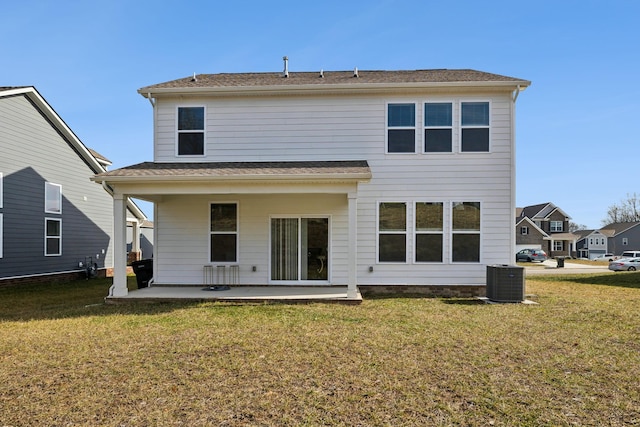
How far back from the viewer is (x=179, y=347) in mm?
5410

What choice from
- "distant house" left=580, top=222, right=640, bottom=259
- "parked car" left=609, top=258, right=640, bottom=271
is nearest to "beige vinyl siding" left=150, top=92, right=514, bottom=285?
"parked car" left=609, top=258, right=640, bottom=271

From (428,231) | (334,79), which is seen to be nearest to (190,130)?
(334,79)

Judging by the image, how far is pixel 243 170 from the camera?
900cm

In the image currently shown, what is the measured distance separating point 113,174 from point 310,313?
567 centimetres

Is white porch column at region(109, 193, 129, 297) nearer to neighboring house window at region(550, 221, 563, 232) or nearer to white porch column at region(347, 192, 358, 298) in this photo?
white porch column at region(347, 192, 358, 298)

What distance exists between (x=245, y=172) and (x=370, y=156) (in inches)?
139

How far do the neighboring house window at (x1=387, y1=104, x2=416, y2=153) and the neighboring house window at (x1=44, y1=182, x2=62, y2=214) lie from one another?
12.9 meters

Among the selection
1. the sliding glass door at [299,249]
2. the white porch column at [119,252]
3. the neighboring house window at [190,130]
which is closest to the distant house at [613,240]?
the sliding glass door at [299,249]

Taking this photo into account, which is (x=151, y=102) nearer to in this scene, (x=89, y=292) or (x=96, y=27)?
(x=96, y=27)

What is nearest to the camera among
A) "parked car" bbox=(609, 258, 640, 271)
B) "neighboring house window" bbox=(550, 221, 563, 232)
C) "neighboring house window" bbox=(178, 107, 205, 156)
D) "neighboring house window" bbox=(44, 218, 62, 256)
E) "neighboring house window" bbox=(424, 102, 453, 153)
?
"neighboring house window" bbox=(424, 102, 453, 153)

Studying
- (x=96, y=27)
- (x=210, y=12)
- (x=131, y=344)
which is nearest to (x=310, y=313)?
(x=131, y=344)

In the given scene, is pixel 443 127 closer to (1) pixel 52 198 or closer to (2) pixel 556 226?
(1) pixel 52 198

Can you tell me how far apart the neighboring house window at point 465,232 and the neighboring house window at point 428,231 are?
346 millimetres

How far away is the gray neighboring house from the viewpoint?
40.3 feet
